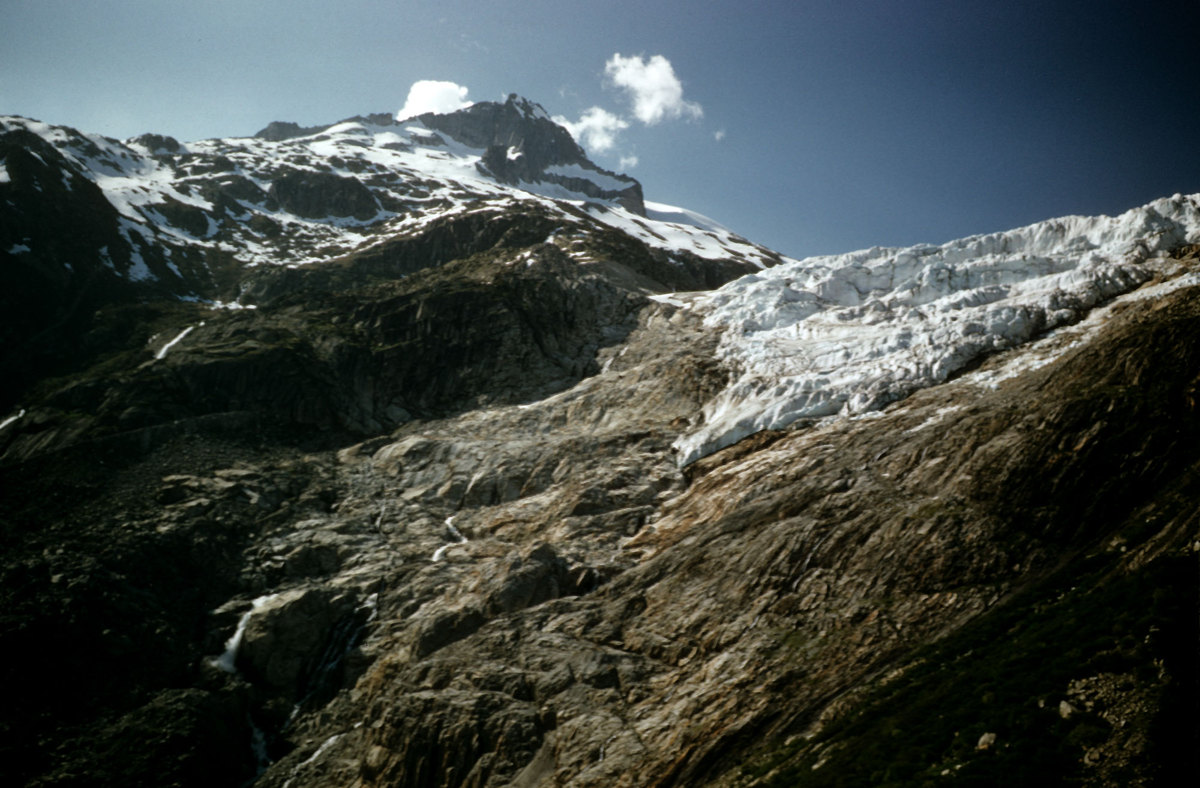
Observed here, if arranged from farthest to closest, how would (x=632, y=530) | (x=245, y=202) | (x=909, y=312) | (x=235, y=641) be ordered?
(x=245, y=202)
(x=909, y=312)
(x=632, y=530)
(x=235, y=641)

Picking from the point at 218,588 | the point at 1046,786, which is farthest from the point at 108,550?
the point at 1046,786

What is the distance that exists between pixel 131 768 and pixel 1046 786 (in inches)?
1549

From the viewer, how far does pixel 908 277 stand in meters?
63.3

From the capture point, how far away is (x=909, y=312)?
5531cm

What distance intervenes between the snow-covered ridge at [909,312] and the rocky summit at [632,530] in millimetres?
382

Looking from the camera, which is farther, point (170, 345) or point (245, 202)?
point (245, 202)

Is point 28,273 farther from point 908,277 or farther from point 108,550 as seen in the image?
point 908,277

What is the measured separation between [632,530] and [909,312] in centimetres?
3059

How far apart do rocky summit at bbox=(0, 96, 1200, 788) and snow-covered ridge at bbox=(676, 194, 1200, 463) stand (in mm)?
382

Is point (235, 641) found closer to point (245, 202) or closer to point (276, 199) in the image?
point (276, 199)

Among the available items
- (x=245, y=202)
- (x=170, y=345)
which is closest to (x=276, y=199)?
(x=245, y=202)

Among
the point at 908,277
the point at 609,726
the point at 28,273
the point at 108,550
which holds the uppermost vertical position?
the point at 28,273

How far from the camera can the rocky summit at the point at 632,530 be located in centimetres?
2456

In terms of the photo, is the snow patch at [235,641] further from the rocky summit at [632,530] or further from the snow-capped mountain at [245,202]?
the snow-capped mountain at [245,202]
